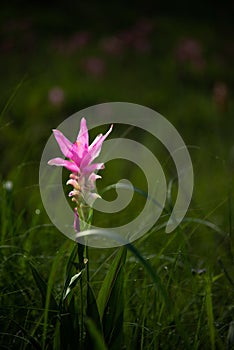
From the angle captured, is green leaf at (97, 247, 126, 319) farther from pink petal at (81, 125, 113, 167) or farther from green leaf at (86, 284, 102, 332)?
pink petal at (81, 125, 113, 167)

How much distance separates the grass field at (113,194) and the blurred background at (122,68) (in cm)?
1

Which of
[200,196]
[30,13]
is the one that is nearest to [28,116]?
[200,196]

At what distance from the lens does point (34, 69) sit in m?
4.24

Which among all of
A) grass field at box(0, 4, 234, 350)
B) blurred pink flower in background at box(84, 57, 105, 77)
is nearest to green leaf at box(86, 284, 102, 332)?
grass field at box(0, 4, 234, 350)

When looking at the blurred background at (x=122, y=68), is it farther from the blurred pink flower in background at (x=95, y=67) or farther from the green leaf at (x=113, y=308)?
the green leaf at (x=113, y=308)

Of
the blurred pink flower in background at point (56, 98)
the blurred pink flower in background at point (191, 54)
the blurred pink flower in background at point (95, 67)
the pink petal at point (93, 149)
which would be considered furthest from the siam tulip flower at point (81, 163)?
the blurred pink flower in background at point (191, 54)

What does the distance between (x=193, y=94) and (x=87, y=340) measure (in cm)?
339

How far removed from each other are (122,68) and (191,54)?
0.63 meters

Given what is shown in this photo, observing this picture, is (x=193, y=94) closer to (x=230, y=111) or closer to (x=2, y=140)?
(x=230, y=111)

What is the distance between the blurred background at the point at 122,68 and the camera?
265cm

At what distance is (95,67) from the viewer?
168 inches

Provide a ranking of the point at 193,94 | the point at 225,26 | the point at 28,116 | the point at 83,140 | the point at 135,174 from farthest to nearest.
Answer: the point at 225,26 → the point at 193,94 → the point at 28,116 → the point at 135,174 → the point at 83,140

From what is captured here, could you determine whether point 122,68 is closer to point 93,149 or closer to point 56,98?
point 56,98

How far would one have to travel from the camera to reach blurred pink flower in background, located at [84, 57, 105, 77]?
423 cm
